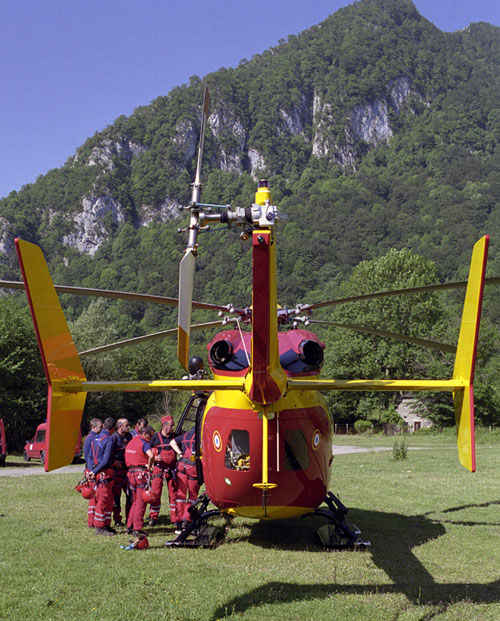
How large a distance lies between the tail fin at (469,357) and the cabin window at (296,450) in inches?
85.7

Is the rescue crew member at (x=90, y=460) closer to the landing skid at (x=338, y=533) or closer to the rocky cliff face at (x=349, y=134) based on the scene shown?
the landing skid at (x=338, y=533)

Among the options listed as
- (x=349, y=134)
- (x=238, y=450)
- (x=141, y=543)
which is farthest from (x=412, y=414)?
(x=349, y=134)

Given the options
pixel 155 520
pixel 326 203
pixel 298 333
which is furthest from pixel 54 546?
pixel 326 203

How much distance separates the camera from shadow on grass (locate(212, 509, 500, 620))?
6.72m

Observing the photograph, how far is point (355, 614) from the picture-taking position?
621cm

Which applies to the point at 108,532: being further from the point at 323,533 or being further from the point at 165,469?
the point at 323,533

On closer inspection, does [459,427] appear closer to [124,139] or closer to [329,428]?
[329,428]

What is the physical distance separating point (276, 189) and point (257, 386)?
494ft

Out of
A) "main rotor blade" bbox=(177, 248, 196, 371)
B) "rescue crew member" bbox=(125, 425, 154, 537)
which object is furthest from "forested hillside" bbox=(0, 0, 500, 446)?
"main rotor blade" bbox=(177, 248, 196, 371)

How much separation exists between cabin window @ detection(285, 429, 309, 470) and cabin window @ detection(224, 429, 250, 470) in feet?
1.65

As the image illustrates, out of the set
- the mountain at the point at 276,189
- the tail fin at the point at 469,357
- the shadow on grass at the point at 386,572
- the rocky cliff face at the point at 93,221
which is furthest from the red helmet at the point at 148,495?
the rocky cliff face at the point at 93,221

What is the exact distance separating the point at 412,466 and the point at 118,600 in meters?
14.7

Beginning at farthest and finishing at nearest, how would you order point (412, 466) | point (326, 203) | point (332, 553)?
point (326, 203)
point (412, 466)
point (332, 553)

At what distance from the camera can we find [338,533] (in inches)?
364
